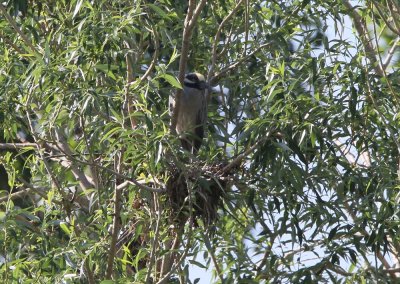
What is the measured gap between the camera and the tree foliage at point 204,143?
580 cm

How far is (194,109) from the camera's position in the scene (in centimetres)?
801

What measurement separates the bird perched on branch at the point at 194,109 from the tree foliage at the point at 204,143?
0.36ft

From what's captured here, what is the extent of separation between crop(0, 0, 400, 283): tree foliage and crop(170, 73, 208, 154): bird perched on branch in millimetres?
110

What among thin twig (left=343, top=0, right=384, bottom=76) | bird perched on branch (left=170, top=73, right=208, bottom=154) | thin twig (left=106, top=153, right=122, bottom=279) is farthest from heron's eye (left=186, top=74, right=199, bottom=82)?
thin twig (left=106, top=153, right=122, bottom=279)

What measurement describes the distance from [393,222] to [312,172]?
659mm

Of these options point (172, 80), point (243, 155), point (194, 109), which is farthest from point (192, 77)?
point (172, 80)

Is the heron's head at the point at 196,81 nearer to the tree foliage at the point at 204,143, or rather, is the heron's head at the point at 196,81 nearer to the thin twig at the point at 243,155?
the tree foliage at the point at 204,143

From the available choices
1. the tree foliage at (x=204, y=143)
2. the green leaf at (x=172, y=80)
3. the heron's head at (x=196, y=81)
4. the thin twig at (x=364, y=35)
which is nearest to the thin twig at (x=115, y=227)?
the tree foliage at (x=204, y=143)

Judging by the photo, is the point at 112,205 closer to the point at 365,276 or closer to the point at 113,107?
the point at 113,107

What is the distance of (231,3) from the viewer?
7.12 metres

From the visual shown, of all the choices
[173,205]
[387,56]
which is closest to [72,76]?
[173,205]

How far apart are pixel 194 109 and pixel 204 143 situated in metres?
1.05

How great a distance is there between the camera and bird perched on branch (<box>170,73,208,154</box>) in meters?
6.96

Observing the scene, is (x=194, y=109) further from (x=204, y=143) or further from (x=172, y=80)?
(x=172, y=80)
